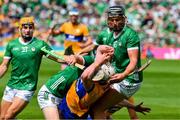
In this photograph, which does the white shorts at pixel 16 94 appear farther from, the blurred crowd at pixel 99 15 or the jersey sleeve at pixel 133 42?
the blurred crowd at pixel 99 15

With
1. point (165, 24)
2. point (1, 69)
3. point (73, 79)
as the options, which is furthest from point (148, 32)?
point (73, 79)

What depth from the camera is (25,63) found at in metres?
11.0

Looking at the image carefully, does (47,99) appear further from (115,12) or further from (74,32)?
(74,32)

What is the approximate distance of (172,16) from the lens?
33219 mm

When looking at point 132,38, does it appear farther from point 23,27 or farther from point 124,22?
point 23,27

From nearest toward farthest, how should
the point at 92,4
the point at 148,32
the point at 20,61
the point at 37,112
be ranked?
the point at 20,61 < the point at 37,112 < the point at 148,32 < the point at 92,4

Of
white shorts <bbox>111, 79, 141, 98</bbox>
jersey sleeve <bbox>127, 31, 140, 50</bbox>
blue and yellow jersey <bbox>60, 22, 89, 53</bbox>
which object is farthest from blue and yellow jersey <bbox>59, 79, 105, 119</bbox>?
blue and yellow jersey <bbox>60, 22, 89, 53</bbox>

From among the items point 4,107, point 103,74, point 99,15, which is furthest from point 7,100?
point 99,15

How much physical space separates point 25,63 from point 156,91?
8734mm

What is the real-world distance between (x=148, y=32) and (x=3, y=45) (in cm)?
706

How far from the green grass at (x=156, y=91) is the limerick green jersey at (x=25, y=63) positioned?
9.79 feet

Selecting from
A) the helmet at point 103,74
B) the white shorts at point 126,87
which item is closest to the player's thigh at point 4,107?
the white shorts at point 126,87

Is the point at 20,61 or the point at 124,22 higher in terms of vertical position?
the point at 124,22

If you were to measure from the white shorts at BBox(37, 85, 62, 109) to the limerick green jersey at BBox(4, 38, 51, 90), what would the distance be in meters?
1.99
